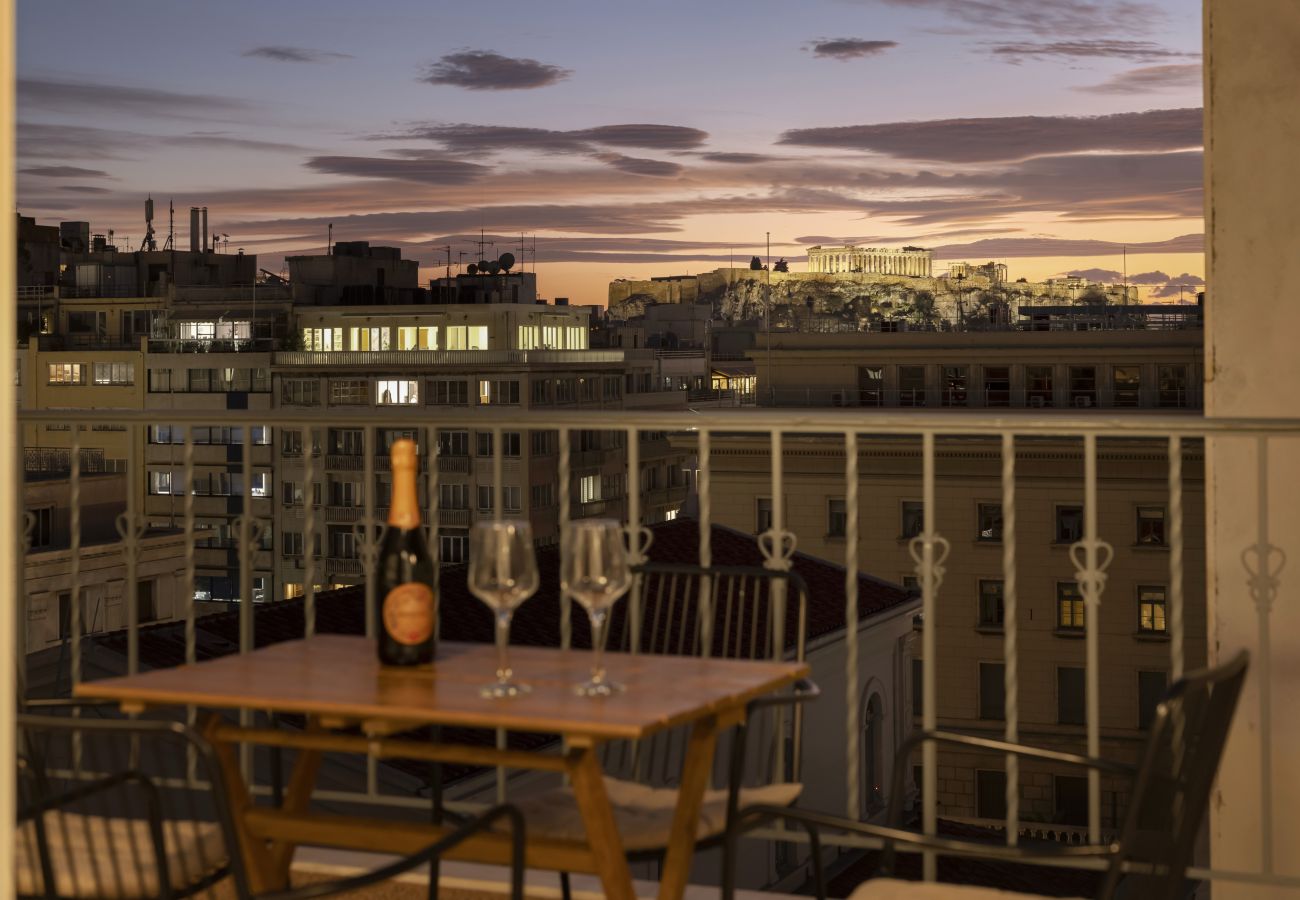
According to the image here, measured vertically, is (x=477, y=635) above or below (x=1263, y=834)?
below

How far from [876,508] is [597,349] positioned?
29.6 meters

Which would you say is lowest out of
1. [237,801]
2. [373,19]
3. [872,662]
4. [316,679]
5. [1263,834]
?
[872,662]

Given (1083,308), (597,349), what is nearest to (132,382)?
(597,349)

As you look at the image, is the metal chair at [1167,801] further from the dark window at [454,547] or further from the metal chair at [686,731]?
the dark window at [454,547]

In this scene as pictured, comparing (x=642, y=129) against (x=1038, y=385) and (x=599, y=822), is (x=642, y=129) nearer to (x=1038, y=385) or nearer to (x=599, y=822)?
(x=1038, y=385)

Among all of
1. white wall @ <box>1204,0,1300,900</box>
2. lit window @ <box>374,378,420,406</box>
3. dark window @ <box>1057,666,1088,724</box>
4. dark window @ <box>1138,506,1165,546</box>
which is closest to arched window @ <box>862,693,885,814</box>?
dark window @ <box>1057,666,1088,724</box>

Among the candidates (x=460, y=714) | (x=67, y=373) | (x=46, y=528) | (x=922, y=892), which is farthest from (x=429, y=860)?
(x=67, y=373)

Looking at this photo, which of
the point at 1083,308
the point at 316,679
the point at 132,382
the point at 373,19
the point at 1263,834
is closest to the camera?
the point at 316,679

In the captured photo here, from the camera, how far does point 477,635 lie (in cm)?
1770

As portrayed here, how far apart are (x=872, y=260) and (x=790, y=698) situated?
200ft

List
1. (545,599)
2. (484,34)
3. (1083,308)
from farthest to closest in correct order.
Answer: (484,34)
(1083,308)
(545,599)

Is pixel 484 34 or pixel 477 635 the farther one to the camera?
pixel 484 34

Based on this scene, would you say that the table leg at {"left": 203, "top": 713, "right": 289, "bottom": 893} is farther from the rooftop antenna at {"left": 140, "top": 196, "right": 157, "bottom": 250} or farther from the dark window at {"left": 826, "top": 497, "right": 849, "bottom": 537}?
the rooftop antenna at {"left": 140, "top": 196, "right": 157, "bottom": 250}

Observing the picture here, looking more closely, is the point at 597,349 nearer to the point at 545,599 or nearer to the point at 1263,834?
Result: the point at 545,599
